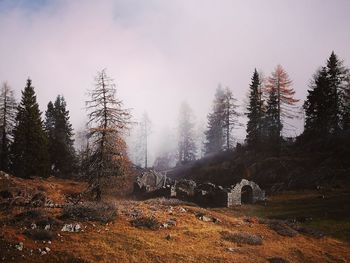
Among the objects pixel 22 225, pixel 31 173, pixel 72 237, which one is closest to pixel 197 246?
pixel 72 237

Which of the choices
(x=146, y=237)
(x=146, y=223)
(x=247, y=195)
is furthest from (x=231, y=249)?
(x=247, y=195)

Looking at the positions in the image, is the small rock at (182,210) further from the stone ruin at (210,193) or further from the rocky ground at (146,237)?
the stone ruin at (210,193)

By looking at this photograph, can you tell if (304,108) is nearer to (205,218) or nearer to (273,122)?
(273,122)

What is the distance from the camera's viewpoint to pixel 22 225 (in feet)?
65.6

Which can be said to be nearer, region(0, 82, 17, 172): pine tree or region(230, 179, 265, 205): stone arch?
region(230, 179, 265, 205): stone arch

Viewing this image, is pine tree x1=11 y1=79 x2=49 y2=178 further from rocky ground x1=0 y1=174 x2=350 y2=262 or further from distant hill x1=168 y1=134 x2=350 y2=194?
distant hill x1=168 y1=134 x2=350 y2=194

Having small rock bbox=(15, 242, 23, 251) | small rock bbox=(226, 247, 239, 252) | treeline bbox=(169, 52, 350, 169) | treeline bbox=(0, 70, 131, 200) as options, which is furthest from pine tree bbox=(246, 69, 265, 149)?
small rock bbox=(15, 242, 23, 251)

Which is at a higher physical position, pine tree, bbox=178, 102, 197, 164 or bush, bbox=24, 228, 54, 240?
pine tree, bbox=178, 102, 197, 164

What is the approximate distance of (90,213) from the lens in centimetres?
2250

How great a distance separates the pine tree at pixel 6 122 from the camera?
177ft

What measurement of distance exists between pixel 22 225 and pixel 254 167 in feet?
130

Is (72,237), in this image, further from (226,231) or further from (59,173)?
(59,173)

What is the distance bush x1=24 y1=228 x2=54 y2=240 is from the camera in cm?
1827

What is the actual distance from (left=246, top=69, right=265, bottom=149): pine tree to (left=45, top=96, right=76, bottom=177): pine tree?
101 ft
